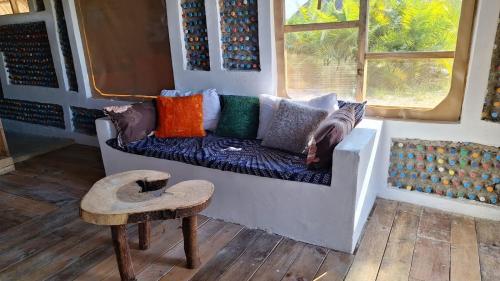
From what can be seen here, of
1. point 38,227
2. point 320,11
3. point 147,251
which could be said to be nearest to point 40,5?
point 38,227

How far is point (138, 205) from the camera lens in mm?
1765

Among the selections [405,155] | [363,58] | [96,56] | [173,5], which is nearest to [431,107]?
[405,155]

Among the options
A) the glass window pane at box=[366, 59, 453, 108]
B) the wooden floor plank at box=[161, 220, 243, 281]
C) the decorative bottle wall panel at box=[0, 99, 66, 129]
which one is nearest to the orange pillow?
the wooden floor plank at box=[161, 220, 243, 281]

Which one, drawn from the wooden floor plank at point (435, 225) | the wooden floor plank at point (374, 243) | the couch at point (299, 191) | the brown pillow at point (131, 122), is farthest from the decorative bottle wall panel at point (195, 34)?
the wooden floor plank at point (435, 225)

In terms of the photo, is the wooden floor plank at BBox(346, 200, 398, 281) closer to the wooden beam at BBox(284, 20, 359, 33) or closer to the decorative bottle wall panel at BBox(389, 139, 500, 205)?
the decorative bottle wall panel at BBox(389, 139, 500, 205)

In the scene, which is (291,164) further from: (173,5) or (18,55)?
(18,55)

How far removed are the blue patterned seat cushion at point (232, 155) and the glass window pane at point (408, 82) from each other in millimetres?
806

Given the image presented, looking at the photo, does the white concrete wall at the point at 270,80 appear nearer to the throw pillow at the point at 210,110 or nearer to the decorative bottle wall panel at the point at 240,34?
the decorative bottle wall panel at the point at 240,34

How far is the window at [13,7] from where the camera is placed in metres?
4.27

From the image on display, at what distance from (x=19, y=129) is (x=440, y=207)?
5284 millimetres

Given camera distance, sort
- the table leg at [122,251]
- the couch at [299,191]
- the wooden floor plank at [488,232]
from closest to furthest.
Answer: the table leg at [122,251] → the couch at [299,191] → the wooden floor plank at [488,232]

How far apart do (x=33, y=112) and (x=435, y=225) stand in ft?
16.2

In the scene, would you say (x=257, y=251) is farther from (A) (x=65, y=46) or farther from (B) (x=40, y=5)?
(B) (x=40, y=5)

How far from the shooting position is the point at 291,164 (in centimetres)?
226
